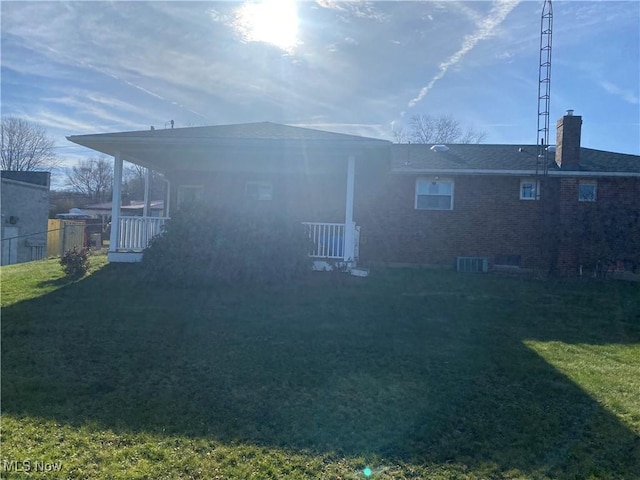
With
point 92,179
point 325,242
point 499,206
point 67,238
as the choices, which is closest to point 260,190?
point 325,242

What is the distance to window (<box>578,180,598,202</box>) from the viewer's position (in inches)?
529

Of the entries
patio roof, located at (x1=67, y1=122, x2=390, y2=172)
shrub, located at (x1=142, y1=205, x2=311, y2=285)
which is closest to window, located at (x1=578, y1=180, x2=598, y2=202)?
patio roof, located at (x1=67, y1=122, x2=390, y2=172)

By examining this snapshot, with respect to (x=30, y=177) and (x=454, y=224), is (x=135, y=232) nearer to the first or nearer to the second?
(x=454, y=224)

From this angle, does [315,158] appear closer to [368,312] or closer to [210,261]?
[210,261]

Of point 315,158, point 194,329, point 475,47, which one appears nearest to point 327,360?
point 194,329

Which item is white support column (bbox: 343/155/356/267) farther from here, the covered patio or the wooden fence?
the wooden fence

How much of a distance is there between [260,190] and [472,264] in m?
6.93

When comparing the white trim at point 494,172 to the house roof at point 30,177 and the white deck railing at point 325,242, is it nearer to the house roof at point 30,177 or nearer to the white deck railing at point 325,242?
the white deck railing at point 325,242

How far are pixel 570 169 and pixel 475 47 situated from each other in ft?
15.1

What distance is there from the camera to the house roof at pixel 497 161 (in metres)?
13.3

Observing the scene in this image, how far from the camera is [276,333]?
20.3ft

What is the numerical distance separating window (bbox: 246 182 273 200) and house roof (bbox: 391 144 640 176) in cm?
394

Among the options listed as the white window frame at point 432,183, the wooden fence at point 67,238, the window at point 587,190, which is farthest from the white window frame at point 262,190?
the window at point 587,190

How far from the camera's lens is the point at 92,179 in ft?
200
